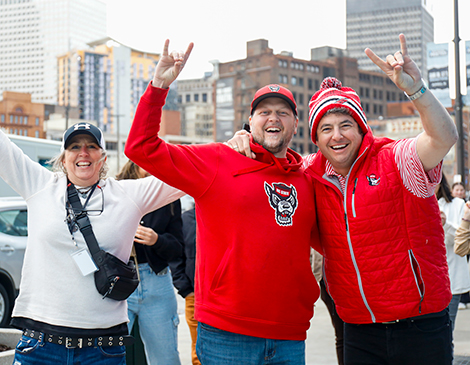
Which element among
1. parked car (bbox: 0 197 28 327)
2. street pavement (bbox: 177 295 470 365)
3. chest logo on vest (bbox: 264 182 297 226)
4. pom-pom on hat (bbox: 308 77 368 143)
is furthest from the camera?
parked car (bbox: 0 197 28 327)

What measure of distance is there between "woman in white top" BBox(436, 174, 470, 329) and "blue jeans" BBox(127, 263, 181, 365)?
3.13 m

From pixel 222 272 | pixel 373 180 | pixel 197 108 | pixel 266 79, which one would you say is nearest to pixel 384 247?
pixel 373 180

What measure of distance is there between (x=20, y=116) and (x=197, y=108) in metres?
52.6

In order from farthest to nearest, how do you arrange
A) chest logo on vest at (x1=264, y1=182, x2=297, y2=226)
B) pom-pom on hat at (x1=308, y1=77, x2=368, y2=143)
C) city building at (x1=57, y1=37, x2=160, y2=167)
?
city building at (x1=57, y1=37, x2=160, y2=167) < pom-pom on hat at (x1=308, y1=77, x2=368, y2=143) < chest logo on vest at (x1=264, y1=182, x2=297, y2=226)

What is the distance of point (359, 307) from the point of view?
3.19 metres

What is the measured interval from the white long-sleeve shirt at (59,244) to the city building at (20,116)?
391 ft

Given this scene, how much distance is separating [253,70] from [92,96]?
8038cm

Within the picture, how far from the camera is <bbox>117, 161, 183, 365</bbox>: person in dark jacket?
4504 millimetres

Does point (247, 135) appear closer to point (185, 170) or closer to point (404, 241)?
point (185, 170)

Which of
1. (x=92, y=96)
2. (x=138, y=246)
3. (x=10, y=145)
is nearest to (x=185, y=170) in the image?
(x=10, y=145)

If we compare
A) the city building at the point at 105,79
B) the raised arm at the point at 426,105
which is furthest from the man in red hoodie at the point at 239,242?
the city building at the point at 105,79

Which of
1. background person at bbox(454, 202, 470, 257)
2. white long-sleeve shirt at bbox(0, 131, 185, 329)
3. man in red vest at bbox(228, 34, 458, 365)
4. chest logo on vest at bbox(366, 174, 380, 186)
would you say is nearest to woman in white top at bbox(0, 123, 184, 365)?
white long-sleeve shirt at bbox(0, 131, 185, 329)

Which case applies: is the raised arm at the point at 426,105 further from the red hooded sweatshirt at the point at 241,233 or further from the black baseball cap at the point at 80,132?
the black baseball cap at the point at 80,132

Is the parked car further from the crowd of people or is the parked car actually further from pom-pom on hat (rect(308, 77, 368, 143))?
pom-pom on hat (rect(308, 77, 368, 143))
